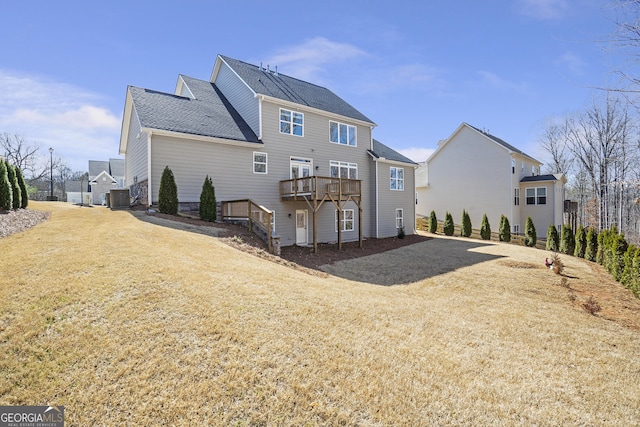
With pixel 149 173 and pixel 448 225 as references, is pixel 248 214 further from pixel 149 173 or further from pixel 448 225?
pixel 448 225

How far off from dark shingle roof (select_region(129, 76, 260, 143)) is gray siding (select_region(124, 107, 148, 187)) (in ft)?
3.33

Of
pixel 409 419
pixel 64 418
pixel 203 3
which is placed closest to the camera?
pixel 64 418

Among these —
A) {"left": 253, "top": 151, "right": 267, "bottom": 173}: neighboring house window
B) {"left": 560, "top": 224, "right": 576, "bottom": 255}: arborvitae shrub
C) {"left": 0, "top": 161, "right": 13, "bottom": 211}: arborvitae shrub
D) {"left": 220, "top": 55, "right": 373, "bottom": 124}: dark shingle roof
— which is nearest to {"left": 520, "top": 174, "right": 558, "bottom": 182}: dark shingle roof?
{"left": 560, "top": 224, "right": 576, "bottom": 255}: arborvitae shrub

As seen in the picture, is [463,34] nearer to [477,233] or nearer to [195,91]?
[195,91]

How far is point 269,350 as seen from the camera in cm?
401

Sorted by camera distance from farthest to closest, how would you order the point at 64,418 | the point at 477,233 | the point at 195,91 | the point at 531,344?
1. the point at 477,233
2. the point at 195,91
3. the point at 531,344
4. the point at 64,418

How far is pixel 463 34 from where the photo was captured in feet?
39.0

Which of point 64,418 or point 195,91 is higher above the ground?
point 195,91

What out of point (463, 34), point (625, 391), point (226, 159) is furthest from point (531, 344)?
point (226, 159)

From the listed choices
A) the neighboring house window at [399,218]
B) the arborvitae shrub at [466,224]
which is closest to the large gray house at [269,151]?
the neighboring house window at [399,218]

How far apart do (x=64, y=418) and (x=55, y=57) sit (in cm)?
1404

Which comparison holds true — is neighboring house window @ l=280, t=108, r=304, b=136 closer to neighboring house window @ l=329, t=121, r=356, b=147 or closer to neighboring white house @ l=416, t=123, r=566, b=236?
neighboring house window @ l=329, t=121, r=356, b=147

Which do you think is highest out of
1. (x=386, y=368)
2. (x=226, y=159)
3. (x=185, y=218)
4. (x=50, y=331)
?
(x=226, y=159)

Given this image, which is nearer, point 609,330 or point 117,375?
point 117,375
